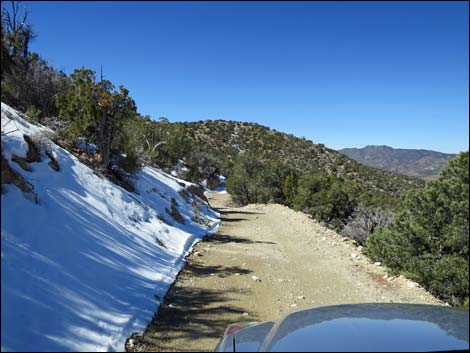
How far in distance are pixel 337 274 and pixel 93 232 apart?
229 inches

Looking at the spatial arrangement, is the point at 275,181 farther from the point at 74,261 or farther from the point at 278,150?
the point at 278,150

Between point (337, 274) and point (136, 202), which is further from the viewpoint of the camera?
point (136, 202)

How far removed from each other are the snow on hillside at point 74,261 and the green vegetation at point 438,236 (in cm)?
534

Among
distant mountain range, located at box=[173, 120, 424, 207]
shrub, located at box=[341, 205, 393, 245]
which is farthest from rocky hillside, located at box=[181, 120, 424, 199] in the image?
shrub, located at box=[341, 205, 393, 245]

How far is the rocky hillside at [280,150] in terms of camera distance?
52.9 meters

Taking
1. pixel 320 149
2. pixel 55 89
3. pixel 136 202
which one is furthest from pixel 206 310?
pixel 320 149

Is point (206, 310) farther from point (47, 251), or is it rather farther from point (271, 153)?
point (271, 153)

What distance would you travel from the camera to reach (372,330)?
267 cm

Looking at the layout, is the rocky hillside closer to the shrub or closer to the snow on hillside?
the shrub

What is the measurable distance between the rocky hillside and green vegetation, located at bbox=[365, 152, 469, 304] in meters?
41.4

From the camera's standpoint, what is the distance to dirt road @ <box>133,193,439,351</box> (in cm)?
519

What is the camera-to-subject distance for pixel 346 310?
3.31 m

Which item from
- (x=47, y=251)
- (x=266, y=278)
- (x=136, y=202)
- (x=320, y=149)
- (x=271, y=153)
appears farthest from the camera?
(x=320, y=149)

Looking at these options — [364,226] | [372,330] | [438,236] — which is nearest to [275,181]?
[364,226]
